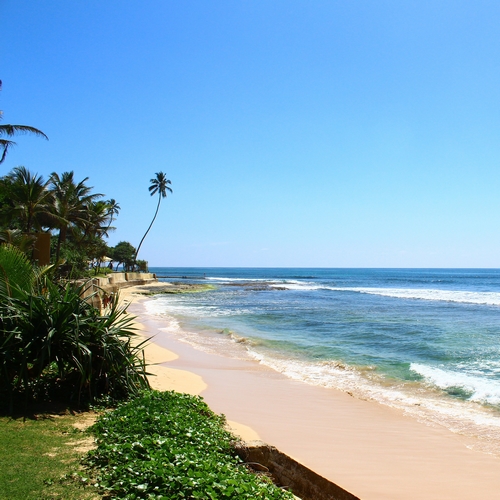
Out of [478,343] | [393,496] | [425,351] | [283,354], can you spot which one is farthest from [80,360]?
[478,343]

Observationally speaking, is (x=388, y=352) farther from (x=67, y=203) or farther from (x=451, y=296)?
(x=451, y=296)

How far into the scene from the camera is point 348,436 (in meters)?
7.55

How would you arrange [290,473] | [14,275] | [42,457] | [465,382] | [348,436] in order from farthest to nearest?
[465,382] → [348,436] → [14,275] → [290,473] → [42,457]

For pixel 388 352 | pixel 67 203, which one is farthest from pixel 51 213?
pixel 388 352

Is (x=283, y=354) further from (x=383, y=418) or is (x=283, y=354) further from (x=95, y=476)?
(x=95, y=476)

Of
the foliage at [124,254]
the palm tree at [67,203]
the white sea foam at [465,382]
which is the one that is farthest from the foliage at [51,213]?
the foliage at [124,254]

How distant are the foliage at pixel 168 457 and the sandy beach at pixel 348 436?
5.03 ft

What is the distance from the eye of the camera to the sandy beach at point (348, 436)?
18.7 ft

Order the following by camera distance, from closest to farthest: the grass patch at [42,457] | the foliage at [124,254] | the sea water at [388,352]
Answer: the grass patch at [42,457] → the sea water at [388,352] → the foliage at [124,254]

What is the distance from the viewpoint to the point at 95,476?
4.19m

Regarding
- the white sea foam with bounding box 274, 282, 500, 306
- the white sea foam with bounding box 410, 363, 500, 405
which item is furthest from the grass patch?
the white sea foam with bounding box 274, 282, 500, 306

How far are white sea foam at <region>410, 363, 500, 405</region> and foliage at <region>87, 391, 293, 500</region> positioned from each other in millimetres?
7191

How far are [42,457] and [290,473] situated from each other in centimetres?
268

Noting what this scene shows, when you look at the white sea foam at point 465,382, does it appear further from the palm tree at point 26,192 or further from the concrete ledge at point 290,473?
the palm tree at point 26,192
